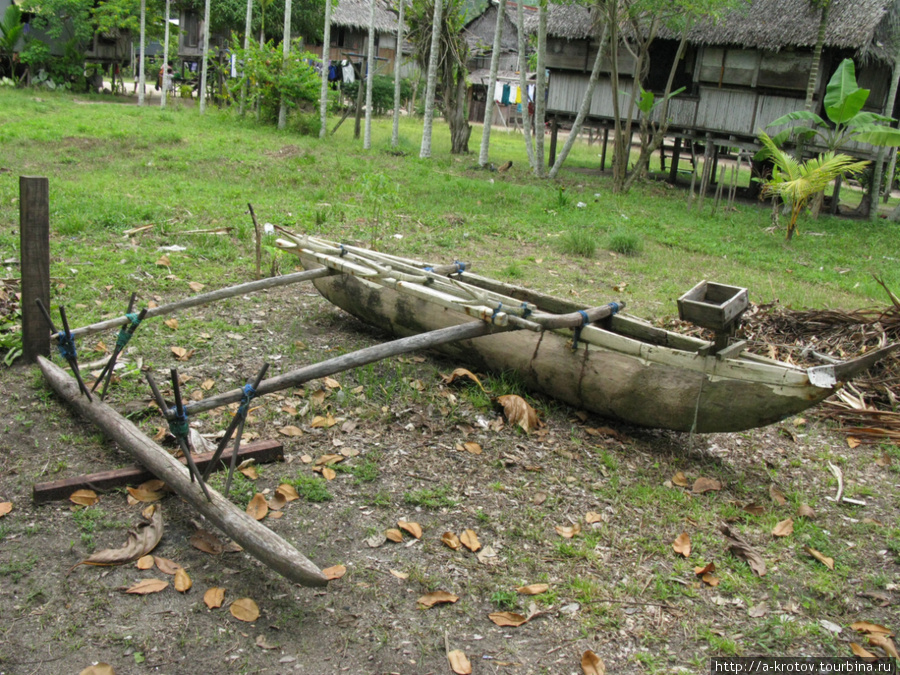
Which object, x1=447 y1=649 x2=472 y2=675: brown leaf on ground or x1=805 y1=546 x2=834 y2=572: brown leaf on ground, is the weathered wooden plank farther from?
x1=805 y1=546 x2=834 y2=572: brown leaf on ground

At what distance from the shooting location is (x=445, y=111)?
58.9 feet

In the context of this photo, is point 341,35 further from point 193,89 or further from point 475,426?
point 475,426

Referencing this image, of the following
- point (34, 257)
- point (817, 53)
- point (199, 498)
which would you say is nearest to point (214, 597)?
point (199, 498)

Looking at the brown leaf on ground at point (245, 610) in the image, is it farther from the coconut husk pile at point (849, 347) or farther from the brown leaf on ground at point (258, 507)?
the coconut husk pile at point (849, 347)

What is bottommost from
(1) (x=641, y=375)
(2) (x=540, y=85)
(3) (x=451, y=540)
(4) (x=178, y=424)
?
(3) (x=451, y=540)

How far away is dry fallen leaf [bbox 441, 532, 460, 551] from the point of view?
3.26 metres

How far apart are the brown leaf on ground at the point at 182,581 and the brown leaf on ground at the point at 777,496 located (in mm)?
2805

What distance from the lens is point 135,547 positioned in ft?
9.93

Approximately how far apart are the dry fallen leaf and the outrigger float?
30.7 inches

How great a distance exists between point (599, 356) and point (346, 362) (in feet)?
4.66

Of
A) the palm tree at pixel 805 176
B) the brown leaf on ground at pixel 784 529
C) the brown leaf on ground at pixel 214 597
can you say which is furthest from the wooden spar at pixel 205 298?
the palm tree at pixel 805 176

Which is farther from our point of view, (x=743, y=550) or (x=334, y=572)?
(x=743, y=550)

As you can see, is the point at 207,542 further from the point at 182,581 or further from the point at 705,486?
the point at 705,486

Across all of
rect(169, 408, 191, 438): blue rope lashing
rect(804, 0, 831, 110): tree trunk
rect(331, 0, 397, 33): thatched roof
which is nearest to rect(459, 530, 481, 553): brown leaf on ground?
rect(169, 408, 191, 438): blue rope lashing
